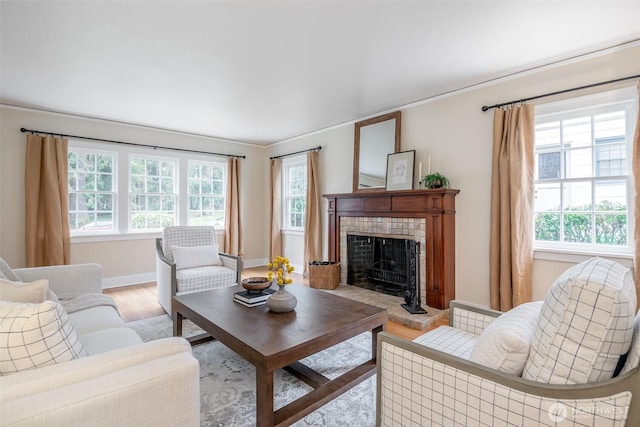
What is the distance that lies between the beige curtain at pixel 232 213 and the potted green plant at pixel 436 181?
3.64m

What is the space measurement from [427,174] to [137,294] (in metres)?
4.21

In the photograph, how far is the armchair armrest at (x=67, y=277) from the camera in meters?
2.37

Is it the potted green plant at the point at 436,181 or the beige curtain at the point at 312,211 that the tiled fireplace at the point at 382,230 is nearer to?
the potted green plant at the point at 436,181

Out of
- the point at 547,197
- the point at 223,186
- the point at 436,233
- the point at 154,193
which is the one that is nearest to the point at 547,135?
the point at 547,197

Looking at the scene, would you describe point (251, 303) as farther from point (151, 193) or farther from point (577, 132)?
point (151, 193)

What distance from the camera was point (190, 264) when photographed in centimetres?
357

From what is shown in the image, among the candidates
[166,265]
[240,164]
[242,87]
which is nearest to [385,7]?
[242,87]

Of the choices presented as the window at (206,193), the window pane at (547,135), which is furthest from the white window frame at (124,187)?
the window pane at (547,135)

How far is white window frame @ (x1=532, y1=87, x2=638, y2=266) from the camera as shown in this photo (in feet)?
8.17

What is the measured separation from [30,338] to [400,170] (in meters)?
3.62

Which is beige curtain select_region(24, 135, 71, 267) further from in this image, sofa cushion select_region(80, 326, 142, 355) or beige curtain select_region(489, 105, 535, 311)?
beige curtain select_region(489, 105, 535, 311)

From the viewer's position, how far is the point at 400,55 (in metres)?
2.63

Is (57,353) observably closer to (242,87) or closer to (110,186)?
(242,87)

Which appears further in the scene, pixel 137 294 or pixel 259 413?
pixel 137 294
